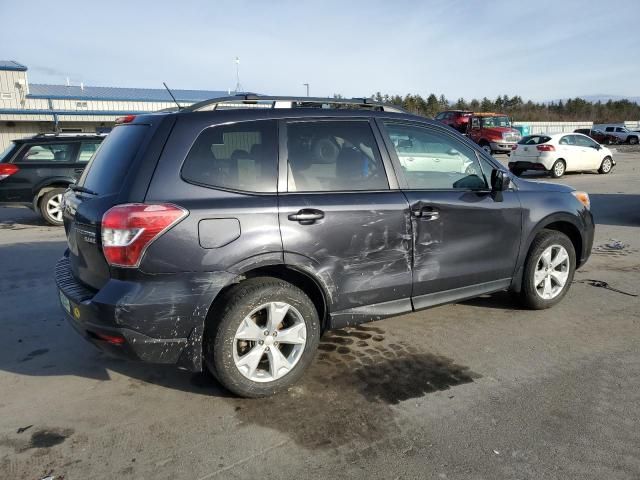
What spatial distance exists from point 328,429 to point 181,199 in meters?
1.62

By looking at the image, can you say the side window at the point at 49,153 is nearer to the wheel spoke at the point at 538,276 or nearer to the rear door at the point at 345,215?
the rear door at the point at 345,215

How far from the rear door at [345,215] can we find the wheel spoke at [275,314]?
29 centimetres

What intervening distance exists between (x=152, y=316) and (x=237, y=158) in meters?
1.12

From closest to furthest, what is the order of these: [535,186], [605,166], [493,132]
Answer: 1. [535,186]
2. [605,166]
3. [493,132]

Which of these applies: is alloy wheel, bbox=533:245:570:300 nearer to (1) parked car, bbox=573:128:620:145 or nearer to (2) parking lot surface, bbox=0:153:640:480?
(2) parking lot surface, bbox=0:153:640:480

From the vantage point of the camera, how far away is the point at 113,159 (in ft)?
11.3

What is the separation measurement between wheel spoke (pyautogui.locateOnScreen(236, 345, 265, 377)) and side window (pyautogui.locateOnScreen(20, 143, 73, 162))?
860 cm

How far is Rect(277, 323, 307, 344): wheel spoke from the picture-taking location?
3463 millimetres

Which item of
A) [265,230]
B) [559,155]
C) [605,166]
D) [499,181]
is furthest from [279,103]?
[605,166]

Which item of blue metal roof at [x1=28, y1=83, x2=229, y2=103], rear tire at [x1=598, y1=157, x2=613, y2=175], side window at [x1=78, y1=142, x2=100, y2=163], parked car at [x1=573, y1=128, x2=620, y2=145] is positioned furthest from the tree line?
side window at [x1=78, y1=142, x2=100, y2=163]

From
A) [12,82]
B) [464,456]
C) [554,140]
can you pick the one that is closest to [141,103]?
[12,82]

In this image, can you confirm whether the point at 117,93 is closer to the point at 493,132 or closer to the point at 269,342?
the point at 493,132

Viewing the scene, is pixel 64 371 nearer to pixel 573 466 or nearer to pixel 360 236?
pixel 360 236

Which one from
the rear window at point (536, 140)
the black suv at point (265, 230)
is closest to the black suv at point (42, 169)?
the black suv at point (265, 230)
